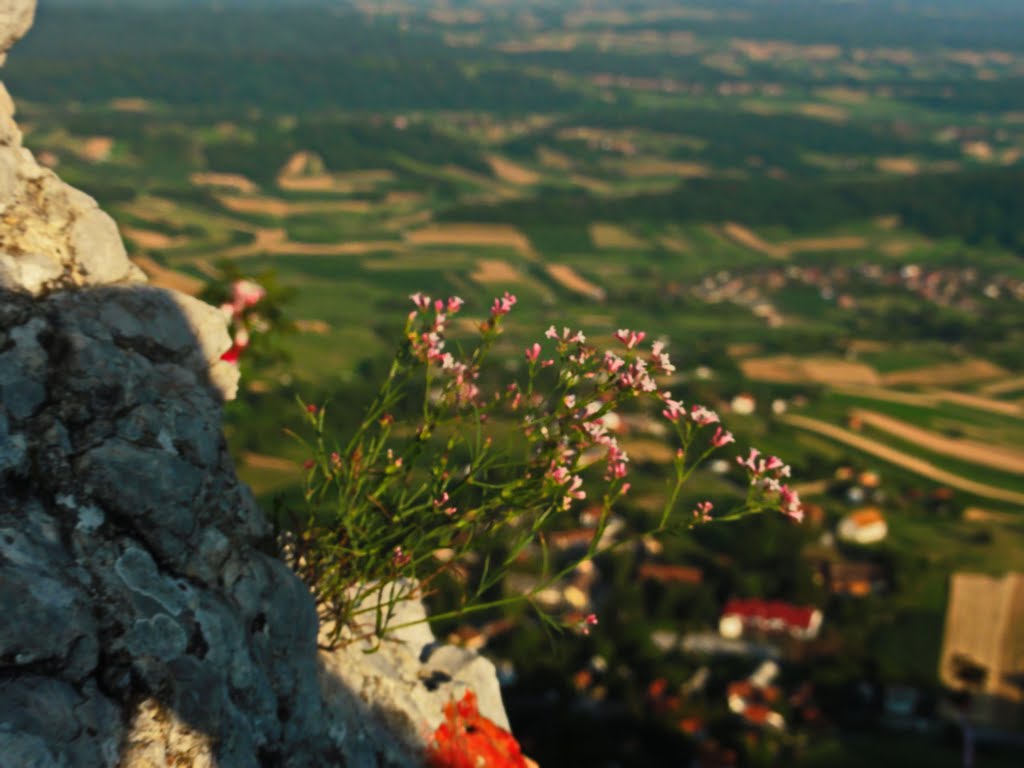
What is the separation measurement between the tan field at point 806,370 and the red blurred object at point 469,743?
343 ft

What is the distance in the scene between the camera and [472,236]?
171750 millimetres

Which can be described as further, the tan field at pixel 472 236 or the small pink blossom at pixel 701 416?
the tan field at pixel 472 236

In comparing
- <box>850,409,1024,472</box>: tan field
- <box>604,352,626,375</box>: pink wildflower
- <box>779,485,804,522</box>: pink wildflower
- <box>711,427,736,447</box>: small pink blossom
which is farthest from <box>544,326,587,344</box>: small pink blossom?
<box>850,409,1024,472</box>: tan field

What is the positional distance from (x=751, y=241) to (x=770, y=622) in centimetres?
13556

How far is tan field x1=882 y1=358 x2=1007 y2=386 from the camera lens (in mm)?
114250

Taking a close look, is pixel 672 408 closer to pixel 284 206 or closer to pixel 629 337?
pixel 629 337

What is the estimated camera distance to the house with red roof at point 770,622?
63500 millimetres

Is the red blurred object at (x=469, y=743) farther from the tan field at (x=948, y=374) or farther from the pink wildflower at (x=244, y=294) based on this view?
the tan field at (x=948, y=374)

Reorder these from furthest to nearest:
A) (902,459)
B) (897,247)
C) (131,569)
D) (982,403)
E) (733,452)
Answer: (897,247) → (982,403) → (902,459) → (733,452) → (131,569)

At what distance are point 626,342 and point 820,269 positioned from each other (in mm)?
172214

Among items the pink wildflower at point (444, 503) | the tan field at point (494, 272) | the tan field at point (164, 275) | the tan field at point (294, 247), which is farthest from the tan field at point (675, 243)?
the pink wildflower at point (444, 503)

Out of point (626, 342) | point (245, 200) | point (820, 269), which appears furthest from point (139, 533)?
point (245, 200)

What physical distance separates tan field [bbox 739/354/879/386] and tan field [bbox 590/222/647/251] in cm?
6098

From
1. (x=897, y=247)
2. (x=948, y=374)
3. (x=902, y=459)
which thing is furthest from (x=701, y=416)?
(x=897, y=247)
